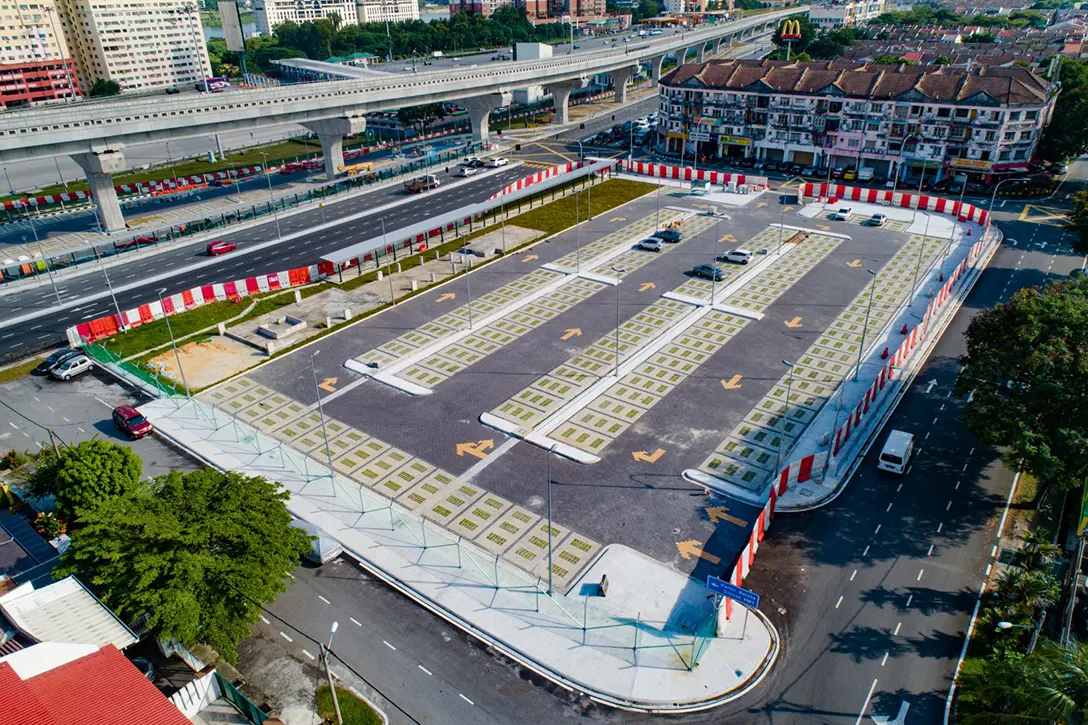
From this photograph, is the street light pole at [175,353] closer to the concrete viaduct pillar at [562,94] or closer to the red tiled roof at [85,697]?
the red tiled roof at [85,697]

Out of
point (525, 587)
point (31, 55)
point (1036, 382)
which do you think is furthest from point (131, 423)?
point (31, 55)

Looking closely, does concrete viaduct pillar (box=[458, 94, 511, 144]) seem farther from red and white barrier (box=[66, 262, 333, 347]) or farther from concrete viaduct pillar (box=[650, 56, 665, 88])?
red and white barrier (box=[66, 262, 333, 347])

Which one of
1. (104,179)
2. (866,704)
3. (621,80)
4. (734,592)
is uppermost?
(621,80)

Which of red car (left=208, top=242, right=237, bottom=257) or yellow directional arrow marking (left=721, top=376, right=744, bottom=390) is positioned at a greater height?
red car (left=208, top=242, right=237, bottom=257)

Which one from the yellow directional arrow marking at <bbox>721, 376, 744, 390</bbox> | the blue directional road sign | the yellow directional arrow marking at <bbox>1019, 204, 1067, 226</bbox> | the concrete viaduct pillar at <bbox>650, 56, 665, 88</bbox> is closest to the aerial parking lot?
the yellow directional arrow marking at <bbox>721, 376, 744, 390</bbox>

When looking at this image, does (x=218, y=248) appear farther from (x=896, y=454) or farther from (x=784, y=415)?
(x=896, y=454)

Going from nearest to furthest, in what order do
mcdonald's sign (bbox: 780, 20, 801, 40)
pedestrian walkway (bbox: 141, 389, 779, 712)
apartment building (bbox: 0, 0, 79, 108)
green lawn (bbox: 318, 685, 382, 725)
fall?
green lawn (bbox: 318, 685, 382, 725)
pedestrian walkway (bbox: 141, 389, 779, 712)
mcdonald's sign (bbox: 780, 20, 801, 40)
apartment building (bbox: 0, 0, 79, 108)
